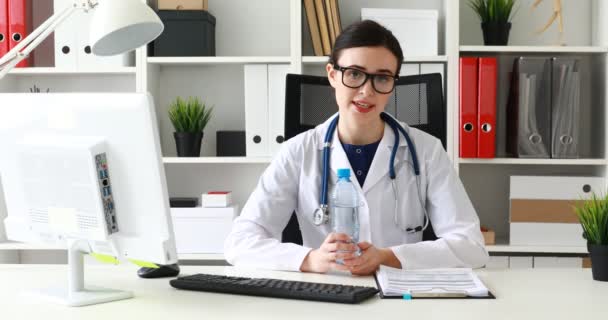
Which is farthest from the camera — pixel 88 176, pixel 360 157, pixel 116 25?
pixel 360 157

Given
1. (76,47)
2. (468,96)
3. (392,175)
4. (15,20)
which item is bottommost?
(392,175)

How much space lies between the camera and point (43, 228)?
57.7 inches

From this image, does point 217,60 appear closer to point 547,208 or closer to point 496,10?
point 496,10

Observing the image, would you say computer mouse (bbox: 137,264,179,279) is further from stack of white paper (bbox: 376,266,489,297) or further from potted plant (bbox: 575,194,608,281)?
potted plant (bbox: 575,194,608,281)

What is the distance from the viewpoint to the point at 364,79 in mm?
1921

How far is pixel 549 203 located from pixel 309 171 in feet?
4.32

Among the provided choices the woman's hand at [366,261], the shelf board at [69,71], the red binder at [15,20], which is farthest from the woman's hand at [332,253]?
the red binder at [15,20]

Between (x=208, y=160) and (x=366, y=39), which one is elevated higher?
(x=366, y=39)

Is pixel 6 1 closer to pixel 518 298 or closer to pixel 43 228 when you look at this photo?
pixel 43 228

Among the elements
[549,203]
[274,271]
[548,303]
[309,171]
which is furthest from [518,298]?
[549,203]

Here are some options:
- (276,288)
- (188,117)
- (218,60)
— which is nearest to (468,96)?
(218,60)

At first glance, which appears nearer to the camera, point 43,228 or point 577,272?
point 43,228

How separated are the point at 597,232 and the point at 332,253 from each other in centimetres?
58

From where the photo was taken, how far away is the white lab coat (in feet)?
6.35
